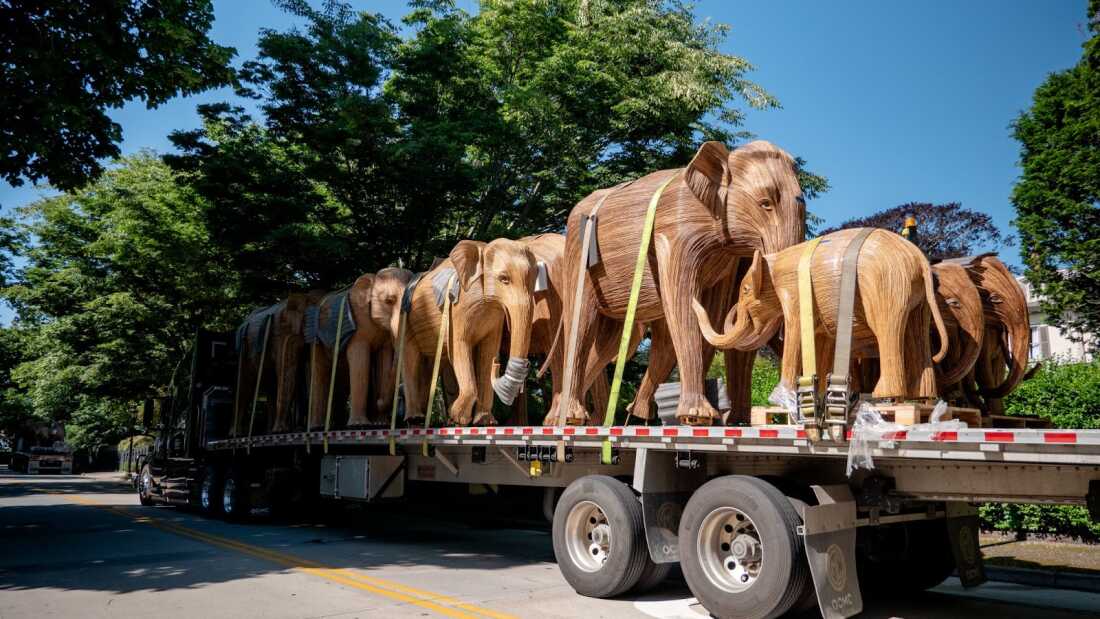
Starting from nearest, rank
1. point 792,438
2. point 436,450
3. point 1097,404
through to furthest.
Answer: point 792,438 → point 436,450 → point 1097,404

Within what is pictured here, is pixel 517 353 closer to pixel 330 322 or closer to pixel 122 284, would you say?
pixel 330 322

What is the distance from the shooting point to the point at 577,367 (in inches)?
326

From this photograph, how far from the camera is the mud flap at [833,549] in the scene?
5227 mm

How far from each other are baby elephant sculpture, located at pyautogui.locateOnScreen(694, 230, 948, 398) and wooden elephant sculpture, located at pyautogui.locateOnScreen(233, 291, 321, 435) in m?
9.13

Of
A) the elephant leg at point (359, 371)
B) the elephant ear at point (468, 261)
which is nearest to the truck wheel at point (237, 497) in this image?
the elephant leg at point (359, 371)

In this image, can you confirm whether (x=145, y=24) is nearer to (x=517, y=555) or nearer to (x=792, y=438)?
(x=517, y=555)

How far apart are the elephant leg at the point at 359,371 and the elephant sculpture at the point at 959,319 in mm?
7928

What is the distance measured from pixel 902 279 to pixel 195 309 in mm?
21901

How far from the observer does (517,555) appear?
9742 mm

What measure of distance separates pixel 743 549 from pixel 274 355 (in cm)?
1072

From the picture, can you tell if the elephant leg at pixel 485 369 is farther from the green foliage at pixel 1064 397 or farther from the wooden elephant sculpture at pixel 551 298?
the green foliage at pixel 1064 397

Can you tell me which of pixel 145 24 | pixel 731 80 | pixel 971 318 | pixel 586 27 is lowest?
pixel 971 318

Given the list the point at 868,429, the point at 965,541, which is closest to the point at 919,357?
the point at 868,429

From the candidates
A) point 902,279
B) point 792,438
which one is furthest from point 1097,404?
point 792,438
